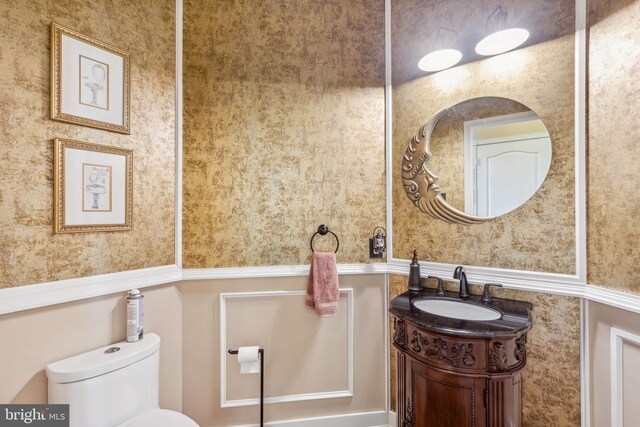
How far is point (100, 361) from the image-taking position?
1.27m

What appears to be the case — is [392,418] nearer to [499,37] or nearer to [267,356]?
[267,356]

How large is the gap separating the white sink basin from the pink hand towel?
1.62ft

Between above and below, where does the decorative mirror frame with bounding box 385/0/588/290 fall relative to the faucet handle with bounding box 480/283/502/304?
above

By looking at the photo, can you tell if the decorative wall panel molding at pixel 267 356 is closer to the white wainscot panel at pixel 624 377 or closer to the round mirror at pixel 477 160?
the round mirror at pixel 477 160

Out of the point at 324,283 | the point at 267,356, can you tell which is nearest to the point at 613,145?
the point at 324,283

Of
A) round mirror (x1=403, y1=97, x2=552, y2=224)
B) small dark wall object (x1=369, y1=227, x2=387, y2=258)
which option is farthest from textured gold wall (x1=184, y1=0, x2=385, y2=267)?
round mirror (x1=403, y1=97, x2=552, y2=224)

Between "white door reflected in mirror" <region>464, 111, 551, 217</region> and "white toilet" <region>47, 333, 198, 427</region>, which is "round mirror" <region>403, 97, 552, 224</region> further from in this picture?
"white toilet" <region>47, 333, 198, 427</region>

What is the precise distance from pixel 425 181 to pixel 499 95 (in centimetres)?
59

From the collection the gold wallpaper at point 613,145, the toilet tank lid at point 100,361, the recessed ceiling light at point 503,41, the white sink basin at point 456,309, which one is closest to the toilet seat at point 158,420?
the toilet tank lid at point 100,361

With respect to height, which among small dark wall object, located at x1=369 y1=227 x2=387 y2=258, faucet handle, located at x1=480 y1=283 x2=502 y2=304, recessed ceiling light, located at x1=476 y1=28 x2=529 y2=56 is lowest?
faucet handle, located at x1=480 y1=283 x2=502 y2=304

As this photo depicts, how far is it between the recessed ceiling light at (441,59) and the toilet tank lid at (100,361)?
2.20 metres

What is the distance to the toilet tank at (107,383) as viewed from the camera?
1185 mm

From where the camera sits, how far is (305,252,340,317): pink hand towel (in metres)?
1.76

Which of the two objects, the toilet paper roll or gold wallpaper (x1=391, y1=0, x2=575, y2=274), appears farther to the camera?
the toilet paper roll
